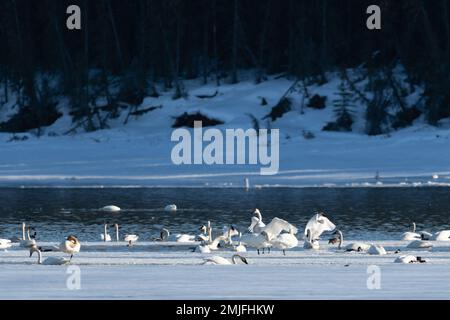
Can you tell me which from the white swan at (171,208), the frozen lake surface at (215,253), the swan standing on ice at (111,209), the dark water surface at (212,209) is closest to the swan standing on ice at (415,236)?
the frozen lake surface at (215,253)

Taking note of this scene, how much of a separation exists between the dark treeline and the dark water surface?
553 inches

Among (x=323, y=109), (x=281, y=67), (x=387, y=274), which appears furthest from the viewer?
(x=281, y=67)

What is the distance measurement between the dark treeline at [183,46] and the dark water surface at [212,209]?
14058 mm

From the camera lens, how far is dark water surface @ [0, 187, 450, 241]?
84.7 feet

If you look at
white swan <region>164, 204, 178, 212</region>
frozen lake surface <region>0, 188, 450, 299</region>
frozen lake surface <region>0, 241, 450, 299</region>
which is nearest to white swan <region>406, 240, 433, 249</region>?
frozen lake surface <region>0, 188, 450, 299</region>

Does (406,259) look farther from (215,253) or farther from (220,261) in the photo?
(215,253)

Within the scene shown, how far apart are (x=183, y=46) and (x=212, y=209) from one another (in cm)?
2534

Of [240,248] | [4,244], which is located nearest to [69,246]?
[4,244]

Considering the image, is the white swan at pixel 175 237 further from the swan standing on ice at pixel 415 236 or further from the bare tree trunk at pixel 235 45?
the bare tree trunk at pixel 235 45

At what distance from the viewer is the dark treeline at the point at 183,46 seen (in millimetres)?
49156
